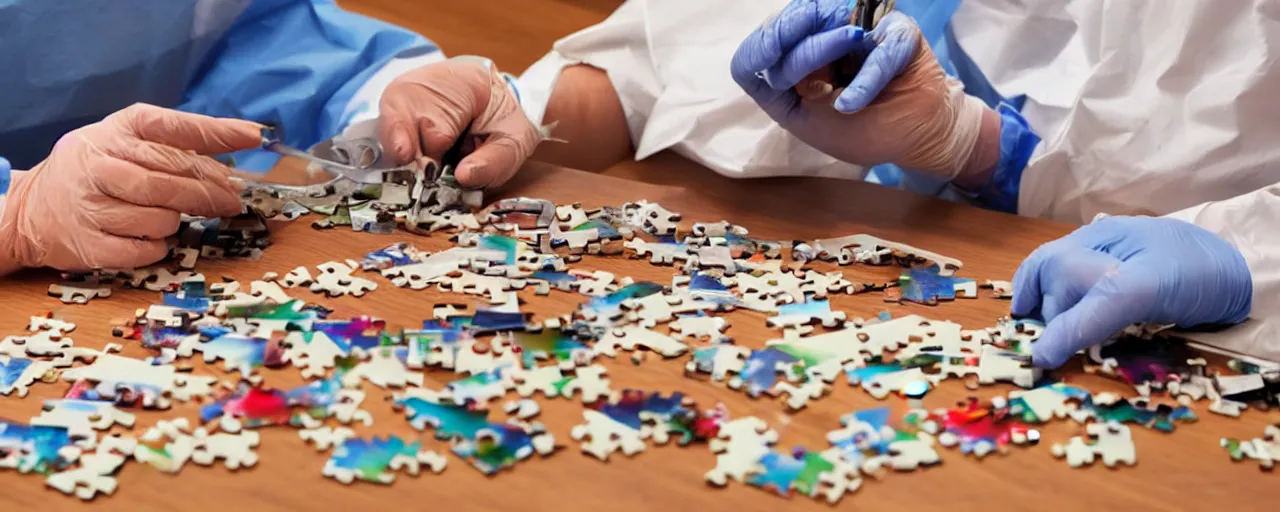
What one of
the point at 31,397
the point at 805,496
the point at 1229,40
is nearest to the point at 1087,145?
the point at 1229,40

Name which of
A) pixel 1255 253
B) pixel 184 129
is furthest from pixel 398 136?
pixel 1255 253

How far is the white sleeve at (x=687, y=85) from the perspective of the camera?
145 cm

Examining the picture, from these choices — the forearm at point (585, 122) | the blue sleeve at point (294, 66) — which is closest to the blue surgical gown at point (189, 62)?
the blue sleeve at point (294, 66)

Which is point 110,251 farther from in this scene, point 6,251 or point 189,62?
point 189,62

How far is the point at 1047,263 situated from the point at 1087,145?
0.34 metres

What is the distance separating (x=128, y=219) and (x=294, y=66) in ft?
1.73

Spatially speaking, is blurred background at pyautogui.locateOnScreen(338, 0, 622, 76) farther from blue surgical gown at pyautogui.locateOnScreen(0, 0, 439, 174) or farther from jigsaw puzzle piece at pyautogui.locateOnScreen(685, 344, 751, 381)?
jigsaw puzzle piece at pyautogui.locateOnScreen(685, 344, 751, 381)

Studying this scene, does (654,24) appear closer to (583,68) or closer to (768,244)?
(583,68)

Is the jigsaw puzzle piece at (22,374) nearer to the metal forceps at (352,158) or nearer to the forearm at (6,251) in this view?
the forearm at (6,251)

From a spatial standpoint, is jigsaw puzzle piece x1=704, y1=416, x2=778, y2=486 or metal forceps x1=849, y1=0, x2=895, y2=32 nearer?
jigsaw puzzle piece x1=704, y1=416, x2=778, y2=486

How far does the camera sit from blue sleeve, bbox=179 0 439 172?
159 centimetres

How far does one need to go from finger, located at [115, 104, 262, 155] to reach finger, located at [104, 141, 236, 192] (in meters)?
0.01

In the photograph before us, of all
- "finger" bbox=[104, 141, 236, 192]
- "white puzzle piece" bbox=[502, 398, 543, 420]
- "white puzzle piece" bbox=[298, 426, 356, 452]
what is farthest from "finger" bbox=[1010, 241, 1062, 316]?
"finger" bbox=[104, 141, 236, 192]

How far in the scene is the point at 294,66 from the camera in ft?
5.26
